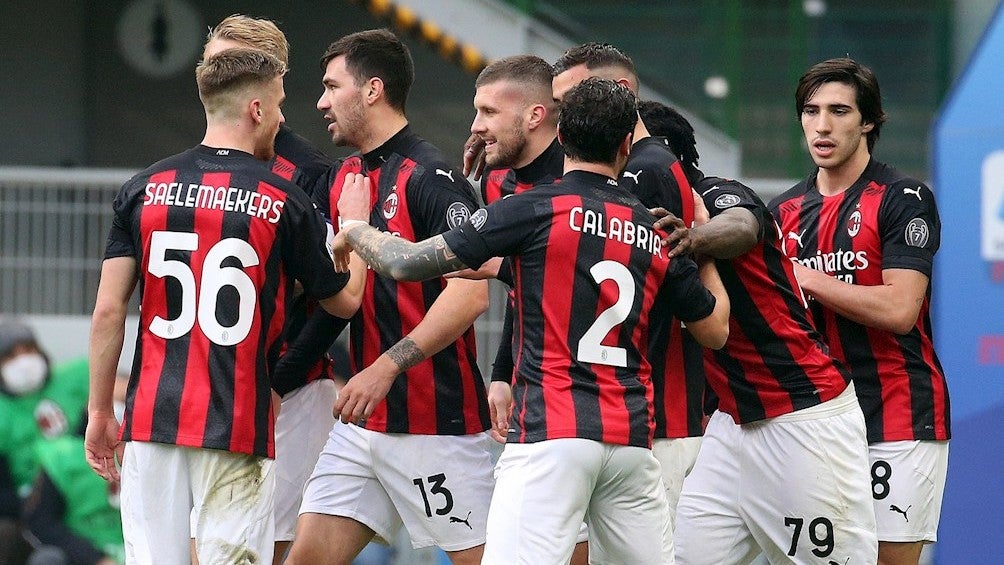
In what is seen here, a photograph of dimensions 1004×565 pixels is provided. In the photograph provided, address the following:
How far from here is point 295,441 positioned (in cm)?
638

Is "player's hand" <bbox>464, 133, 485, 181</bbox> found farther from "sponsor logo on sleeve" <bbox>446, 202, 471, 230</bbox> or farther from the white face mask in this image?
the white face mask

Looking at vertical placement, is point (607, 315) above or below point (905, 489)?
above

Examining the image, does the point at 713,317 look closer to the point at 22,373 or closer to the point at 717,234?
the point at 717,234

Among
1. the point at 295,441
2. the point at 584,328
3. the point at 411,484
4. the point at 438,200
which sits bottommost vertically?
the point at 411,484

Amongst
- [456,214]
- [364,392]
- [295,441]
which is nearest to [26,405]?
[295,441]

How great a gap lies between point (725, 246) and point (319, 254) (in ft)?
4.45

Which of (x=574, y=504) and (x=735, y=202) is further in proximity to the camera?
(x=735, y=202)

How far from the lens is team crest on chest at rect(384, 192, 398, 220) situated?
5941 millimetres

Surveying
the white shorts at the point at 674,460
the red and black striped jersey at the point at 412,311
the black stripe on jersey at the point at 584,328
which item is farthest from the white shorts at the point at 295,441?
the black stripe on jersey at the point at 584,328

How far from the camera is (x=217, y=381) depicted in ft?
17.1

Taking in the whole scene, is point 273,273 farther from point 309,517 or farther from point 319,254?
point 309,517

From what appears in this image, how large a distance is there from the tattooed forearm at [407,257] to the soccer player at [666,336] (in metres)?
0.78

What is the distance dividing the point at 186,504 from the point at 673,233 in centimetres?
181

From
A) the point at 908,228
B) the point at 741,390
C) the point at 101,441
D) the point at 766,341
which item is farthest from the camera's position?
the point at 908,228
